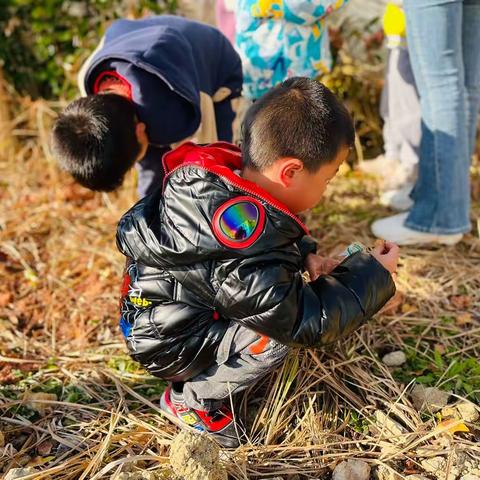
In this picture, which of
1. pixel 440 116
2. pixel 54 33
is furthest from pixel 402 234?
pixel 54 33

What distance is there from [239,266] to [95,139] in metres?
0.84

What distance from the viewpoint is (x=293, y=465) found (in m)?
1.63

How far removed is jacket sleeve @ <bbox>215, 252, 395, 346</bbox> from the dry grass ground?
35 cm

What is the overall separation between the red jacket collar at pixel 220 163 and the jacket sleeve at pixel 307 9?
80 centimetres

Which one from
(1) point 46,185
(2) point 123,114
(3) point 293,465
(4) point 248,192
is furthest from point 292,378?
(1) point 46,185

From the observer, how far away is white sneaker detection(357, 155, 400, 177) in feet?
10.3

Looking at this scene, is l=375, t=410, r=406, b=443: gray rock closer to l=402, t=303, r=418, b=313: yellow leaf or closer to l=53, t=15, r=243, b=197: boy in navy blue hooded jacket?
l=402, t=303, r=418, b=313: yellow leaf

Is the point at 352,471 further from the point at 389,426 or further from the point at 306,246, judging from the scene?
the point at 306,246

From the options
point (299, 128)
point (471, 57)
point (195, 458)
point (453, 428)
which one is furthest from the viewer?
point (471, 57)

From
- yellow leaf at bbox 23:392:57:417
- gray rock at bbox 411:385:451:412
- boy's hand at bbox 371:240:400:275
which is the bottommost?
gray rock at bbox 411:385:451:412

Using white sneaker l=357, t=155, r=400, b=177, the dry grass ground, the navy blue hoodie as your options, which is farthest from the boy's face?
white sneaker l=357, t=155, r=400, b=177

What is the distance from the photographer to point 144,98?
2.22 m

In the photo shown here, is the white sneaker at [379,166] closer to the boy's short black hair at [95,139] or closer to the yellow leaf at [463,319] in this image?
the yellow leaf at [463,319]

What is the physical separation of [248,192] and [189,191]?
152mm
